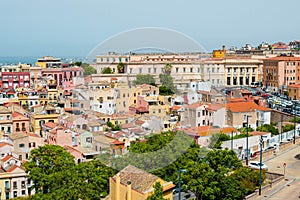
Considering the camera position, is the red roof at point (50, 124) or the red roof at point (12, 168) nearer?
the red roof at point (12, 168)

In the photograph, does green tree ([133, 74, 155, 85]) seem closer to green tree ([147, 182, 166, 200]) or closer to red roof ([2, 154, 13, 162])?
green tree ([147, 182, 166, 200])

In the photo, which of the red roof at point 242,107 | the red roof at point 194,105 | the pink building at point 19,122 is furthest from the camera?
the red roof at point 242,107

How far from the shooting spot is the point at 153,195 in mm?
5531

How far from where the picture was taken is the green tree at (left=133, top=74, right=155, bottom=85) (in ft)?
19.3

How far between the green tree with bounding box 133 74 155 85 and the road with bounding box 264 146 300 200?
3.45 m

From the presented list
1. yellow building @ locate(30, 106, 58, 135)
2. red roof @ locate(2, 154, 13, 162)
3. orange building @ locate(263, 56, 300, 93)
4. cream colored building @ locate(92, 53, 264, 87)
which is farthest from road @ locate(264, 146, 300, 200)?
orange building @ locate(263, 56, 300, 93)

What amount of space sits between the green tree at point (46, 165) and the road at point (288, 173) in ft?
12.2

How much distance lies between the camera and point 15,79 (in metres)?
24.3

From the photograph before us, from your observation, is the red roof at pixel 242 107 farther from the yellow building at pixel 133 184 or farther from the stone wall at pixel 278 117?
the yellow building at pixel 133 184

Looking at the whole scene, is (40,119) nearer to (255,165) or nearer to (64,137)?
(64,137)

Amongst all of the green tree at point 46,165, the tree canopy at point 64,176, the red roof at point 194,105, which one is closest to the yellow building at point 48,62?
the green tree at point 46,165

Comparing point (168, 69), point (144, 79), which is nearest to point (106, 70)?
point (144, 79)

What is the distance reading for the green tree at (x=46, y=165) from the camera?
823 centimetres

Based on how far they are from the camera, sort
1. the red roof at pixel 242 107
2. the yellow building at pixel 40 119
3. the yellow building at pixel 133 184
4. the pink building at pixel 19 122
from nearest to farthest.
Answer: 1. the yellow building at pixel 133 184
2. the pink building at pixel 19 122
3. the yellow building at pixel 40 119
4. the red roof at pixel 242 107
